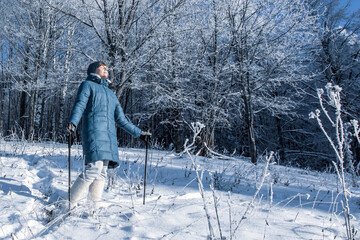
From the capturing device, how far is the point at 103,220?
2.25 metres

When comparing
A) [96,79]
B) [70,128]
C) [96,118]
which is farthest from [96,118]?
[96,79]

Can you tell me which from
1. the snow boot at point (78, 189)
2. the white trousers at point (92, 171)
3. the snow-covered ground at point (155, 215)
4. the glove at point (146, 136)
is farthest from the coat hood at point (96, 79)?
the snow-covered ground at point (155, 215)

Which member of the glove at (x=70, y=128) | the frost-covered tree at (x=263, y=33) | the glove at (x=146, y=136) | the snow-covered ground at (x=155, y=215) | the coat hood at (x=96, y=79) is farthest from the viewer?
the frost-covered tree at (x=263, y=33)

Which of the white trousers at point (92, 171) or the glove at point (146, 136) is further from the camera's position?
the glove at point (146, 136)

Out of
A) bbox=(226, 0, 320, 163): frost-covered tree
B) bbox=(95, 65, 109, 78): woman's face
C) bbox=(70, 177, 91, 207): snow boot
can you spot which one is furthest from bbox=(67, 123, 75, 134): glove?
bbox=(226, 0, 320, 163): frost-covered tree

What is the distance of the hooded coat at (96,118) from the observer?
2.58m

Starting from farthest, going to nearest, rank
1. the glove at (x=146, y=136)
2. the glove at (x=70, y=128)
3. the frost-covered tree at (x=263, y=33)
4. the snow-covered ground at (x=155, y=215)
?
1. the frost-covered tree at (x=263, y=33)
2. the glove at (x=146, y=136)
3. the glove at (x=70, y=128)
4. the snow-covered ground at (x=155, y=215)

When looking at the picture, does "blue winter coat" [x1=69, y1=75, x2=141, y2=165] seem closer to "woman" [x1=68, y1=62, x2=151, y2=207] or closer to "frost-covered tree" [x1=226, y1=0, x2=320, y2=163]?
"woman" [x1=68, y1=62, x2=151, y2=207]

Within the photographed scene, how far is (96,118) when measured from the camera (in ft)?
8.82

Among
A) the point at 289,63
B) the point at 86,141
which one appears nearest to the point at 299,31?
the point at 289,63

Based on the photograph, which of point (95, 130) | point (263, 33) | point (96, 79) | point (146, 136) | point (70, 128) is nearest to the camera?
point (70, 128)

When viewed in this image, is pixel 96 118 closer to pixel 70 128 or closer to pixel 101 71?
pixel 70 128

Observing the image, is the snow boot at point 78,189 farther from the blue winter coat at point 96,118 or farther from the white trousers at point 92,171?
the blue winter coat at point 96,118

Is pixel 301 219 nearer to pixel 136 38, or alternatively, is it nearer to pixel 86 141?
pixel 86 141
